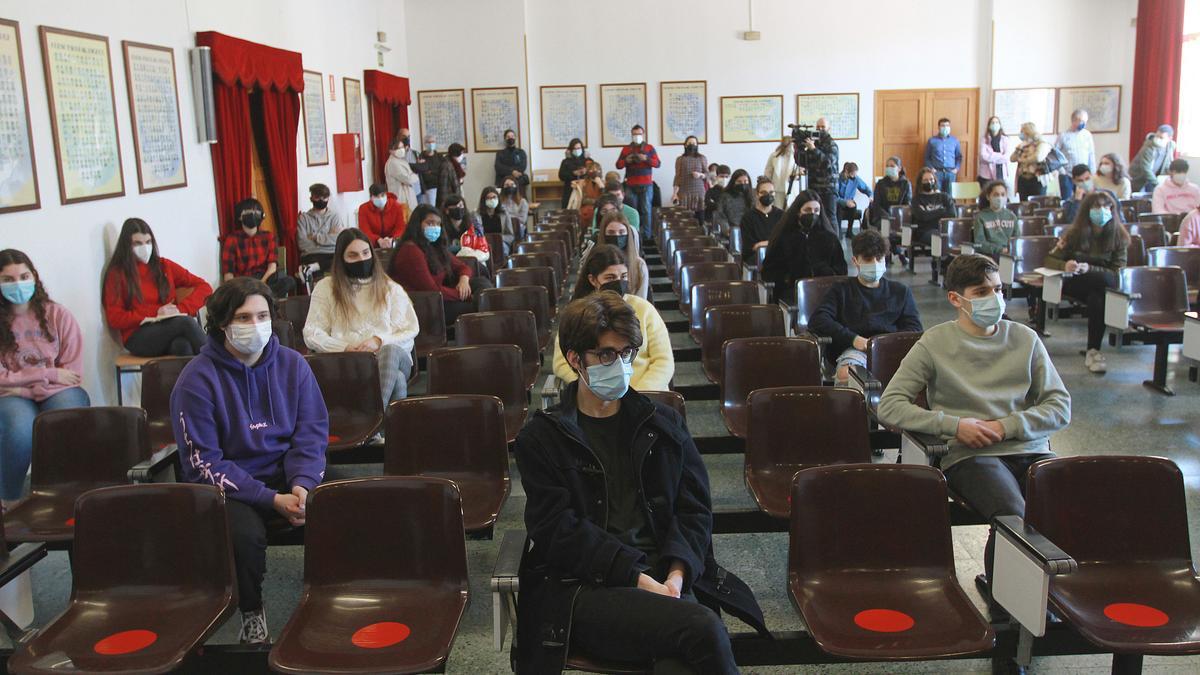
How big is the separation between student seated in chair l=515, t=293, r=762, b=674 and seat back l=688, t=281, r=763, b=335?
2.87 meters

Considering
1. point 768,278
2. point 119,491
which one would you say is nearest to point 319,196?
point 768,278

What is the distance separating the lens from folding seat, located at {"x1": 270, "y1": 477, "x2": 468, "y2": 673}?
2408mm

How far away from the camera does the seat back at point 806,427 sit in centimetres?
314

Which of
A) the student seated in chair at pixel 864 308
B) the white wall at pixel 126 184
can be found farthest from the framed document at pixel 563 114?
the student seated in chair at pixel 864 308

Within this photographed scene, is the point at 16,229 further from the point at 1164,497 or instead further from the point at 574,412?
the point at 1164,497

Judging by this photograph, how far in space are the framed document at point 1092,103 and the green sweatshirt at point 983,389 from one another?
39.3 ft

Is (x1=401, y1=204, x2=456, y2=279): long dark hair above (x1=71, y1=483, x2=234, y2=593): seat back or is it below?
above

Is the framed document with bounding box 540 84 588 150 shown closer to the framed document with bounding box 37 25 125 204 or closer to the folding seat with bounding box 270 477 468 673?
the framed document with bounding box 37 25 125 204

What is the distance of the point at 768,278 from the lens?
19.1ft

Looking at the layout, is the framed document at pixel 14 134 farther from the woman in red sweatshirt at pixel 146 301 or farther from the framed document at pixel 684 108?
the framed document at pixel 684 108

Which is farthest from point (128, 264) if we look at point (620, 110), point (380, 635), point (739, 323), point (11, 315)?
point (620, 110)

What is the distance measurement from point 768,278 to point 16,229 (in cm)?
398

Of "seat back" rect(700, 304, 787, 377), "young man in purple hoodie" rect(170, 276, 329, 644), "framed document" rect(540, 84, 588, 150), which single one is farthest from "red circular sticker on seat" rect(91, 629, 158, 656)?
"framed document" rect(540, 84, 588, 150)

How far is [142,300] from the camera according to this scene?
5.20 metres
